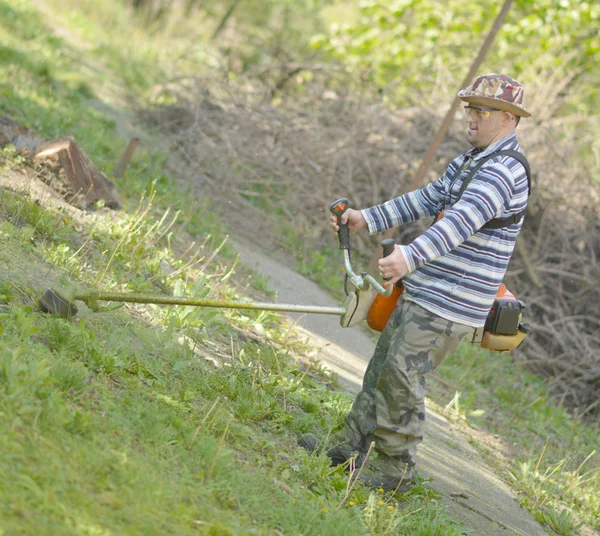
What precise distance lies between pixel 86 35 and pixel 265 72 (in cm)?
469

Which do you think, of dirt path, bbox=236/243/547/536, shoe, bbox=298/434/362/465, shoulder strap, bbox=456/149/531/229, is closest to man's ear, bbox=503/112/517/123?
shoulder strap, bbox=456/149/531/229

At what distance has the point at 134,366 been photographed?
3598 millimetres

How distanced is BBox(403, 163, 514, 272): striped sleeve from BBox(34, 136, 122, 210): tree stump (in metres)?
2.84

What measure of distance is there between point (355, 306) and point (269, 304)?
388mm

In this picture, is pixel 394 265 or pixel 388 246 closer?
pixel 394 265

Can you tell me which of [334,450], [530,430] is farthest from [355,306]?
[530,430]

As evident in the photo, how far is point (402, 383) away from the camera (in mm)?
3463

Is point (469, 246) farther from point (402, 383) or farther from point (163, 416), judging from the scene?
point (163, 416)

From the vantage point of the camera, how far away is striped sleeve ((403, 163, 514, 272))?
318 centimetres

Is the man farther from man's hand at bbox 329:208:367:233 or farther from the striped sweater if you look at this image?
man's hand at bbox 329:208:367:233

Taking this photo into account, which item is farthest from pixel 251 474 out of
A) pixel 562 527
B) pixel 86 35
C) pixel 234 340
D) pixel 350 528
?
pixel 86 35

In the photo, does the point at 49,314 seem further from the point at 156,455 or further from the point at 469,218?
the point at 469,218

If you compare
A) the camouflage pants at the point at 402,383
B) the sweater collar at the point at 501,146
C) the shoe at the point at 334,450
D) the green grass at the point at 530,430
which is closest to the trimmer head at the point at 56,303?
the shoe at the point at 334,450

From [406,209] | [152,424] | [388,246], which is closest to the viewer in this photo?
[152,424]
